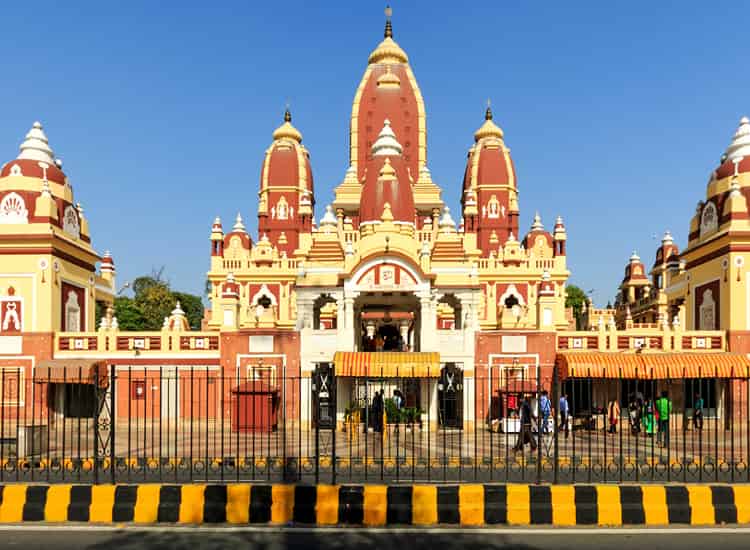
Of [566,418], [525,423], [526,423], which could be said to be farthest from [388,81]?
[525,423]

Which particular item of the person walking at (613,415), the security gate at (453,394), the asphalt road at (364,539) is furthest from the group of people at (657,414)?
the security gate at (453,394)

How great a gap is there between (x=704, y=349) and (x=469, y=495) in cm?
1835

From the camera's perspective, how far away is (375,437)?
20766mm

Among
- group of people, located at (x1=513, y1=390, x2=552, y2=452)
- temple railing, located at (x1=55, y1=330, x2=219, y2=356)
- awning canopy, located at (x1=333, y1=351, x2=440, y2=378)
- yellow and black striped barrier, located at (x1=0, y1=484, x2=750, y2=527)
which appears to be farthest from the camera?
temple railing, located at (x1=55, y1=330, x2=219, y2=356)

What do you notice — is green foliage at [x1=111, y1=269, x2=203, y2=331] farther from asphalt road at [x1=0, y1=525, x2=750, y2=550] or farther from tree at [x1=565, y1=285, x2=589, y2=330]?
asphalt road at [x1=0, y1=525, x2=750, y2=550]

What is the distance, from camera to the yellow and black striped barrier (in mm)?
11047

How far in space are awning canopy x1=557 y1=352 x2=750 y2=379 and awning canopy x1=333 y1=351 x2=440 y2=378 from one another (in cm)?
443

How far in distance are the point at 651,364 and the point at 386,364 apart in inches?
348

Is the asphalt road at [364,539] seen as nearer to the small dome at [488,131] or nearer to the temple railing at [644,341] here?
the temple railing at [644,341]

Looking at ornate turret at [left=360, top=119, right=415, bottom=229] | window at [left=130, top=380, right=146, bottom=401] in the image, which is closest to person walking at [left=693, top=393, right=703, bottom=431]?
ornate turret at [left=360, top=119, right=415, bottom=229]

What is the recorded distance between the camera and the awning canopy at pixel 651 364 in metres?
24.4

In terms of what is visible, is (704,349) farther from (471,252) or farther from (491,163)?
(491,163)

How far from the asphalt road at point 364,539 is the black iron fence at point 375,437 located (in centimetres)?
122

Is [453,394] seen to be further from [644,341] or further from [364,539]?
[364,539]
